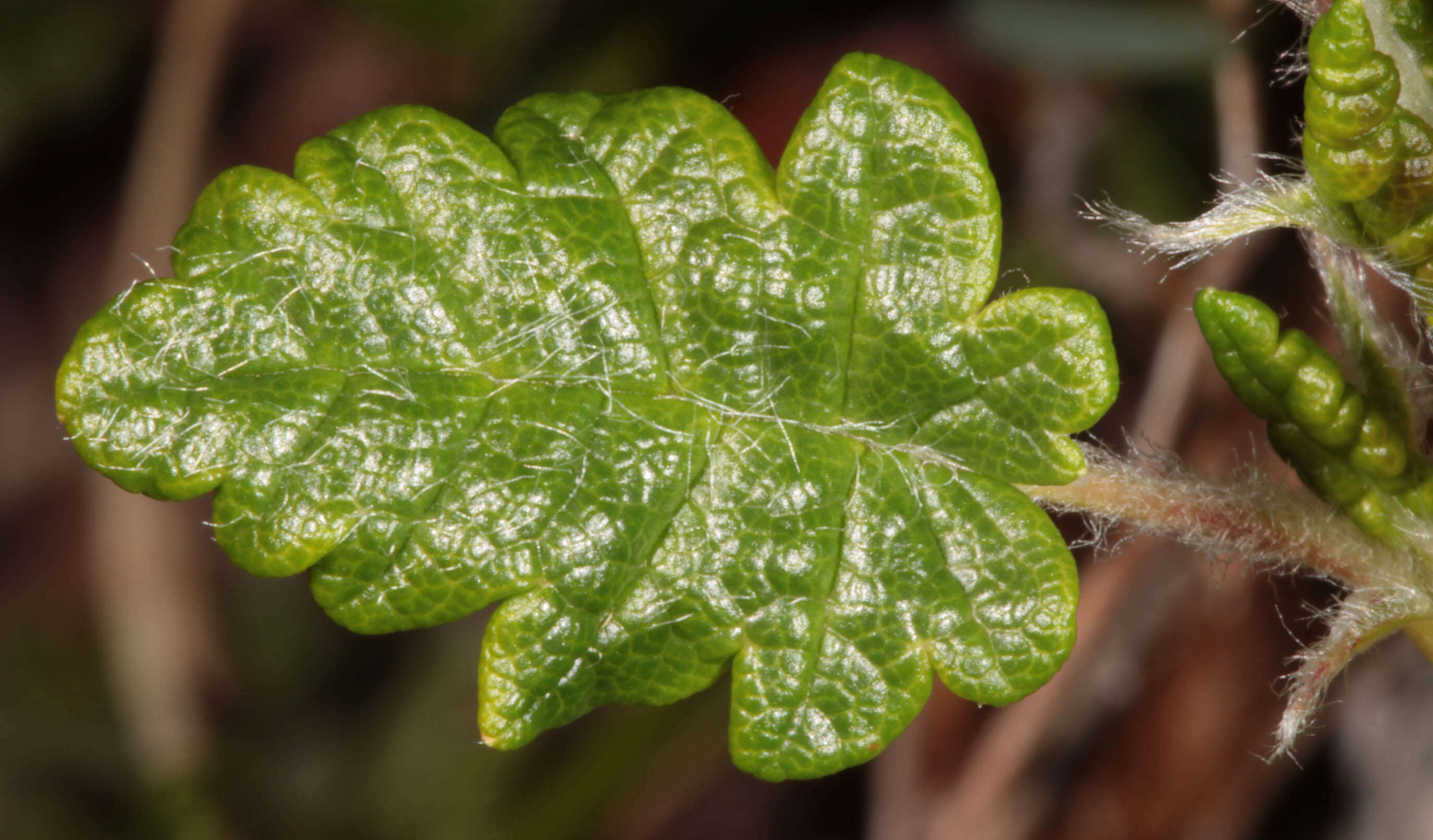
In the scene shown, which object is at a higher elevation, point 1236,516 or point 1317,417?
point 1317,417

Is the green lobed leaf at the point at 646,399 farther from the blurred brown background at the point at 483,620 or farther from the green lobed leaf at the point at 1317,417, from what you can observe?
the blurred brown background at the point at 483,620

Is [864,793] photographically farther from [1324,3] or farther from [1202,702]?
[1324,3]

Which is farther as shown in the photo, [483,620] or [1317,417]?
[483,620]

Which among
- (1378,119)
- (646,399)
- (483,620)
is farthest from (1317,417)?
(483,620)

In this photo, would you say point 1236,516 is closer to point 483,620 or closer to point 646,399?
point 646,399

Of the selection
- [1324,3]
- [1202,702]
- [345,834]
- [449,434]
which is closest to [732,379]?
[449,434]
